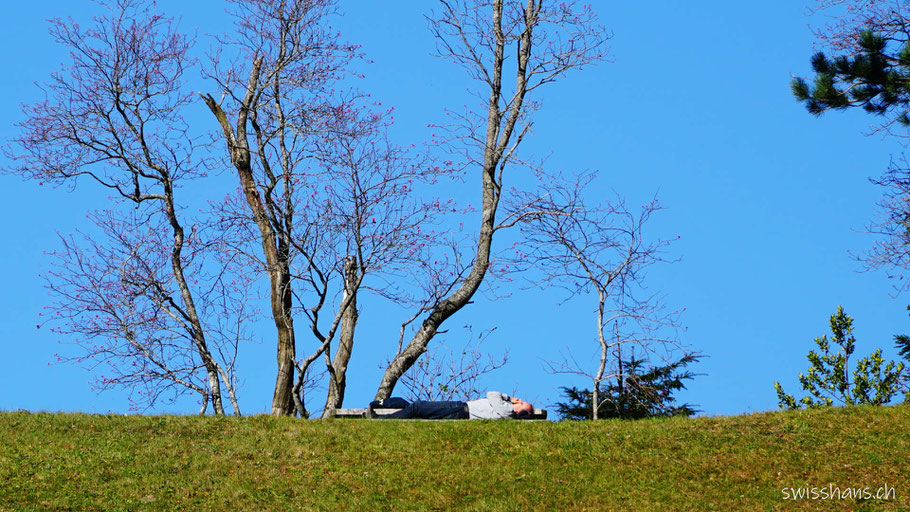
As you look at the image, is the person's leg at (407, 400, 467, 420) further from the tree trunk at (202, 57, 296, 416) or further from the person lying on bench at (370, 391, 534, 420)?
the tree trunk at (202, 57, 296, 416)

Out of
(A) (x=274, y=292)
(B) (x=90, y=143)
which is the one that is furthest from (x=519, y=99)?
(B) (x=90, y=143)

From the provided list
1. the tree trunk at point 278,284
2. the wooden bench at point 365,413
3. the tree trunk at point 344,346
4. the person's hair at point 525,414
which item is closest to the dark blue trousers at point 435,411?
the wooden bench at point 365,413

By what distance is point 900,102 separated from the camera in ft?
59.4

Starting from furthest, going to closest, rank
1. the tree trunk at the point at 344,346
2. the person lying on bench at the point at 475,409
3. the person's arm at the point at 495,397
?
the tree trunk at the point at 344,346 → the person's arm at the point at 495,397 → the person lying on bench at the point at 475,409

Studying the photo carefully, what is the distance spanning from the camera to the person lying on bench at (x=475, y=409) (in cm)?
1638

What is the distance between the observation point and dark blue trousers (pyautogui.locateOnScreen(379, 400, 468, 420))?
1647cm

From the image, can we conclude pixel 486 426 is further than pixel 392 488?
Yes

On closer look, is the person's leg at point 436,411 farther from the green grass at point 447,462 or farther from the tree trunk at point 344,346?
the tree trunk at point 344,346

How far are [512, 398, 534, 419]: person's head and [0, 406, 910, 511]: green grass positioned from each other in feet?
3.62

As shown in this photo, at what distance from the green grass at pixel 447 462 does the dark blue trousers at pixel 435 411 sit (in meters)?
0.99

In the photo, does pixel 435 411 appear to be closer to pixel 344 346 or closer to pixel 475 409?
pixel 475 409

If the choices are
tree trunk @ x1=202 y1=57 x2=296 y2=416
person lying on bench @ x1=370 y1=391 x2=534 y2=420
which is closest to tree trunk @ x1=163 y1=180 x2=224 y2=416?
tree trunk @ x1=202 y1=57 x2=296 y2=416

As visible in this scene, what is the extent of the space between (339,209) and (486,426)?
506 centimetres

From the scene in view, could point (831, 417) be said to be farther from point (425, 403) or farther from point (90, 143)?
point (90, 143)
